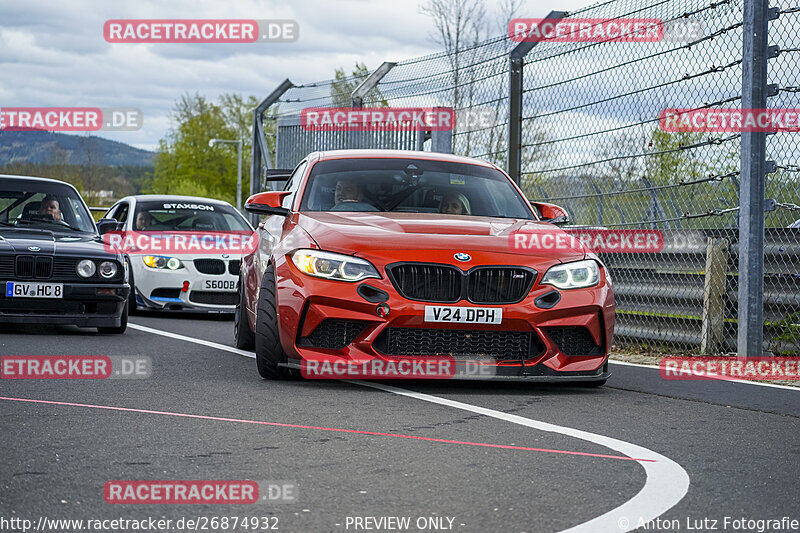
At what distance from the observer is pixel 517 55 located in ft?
38.5

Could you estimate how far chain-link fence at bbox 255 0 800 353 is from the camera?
8.66 metres

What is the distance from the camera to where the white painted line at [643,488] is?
3.54m

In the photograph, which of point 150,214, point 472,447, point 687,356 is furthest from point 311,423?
point 150,214

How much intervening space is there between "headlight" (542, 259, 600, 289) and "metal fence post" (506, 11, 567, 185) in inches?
208

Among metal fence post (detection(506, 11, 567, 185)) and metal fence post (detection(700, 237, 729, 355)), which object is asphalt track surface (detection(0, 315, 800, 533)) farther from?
metal fence post (detection(506, 11, 567, 185))

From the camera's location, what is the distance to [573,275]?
21.9ft

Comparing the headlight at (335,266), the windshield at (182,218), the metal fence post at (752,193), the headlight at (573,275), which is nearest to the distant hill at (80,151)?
the windshield at (182,218)

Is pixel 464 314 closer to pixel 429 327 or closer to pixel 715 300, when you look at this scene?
pixel 429 327

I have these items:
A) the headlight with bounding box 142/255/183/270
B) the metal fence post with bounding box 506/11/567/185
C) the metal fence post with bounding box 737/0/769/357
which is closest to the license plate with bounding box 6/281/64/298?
the headlight with bounding box 142/255/183/270

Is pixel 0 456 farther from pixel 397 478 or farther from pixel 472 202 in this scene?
pixel 472 202

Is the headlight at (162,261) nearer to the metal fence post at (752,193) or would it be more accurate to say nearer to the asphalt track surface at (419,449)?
the asphalt track surface at (419,449)

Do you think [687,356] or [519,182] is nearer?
[687,356]

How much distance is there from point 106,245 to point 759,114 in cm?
579

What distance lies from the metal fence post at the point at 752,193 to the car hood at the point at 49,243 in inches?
212
